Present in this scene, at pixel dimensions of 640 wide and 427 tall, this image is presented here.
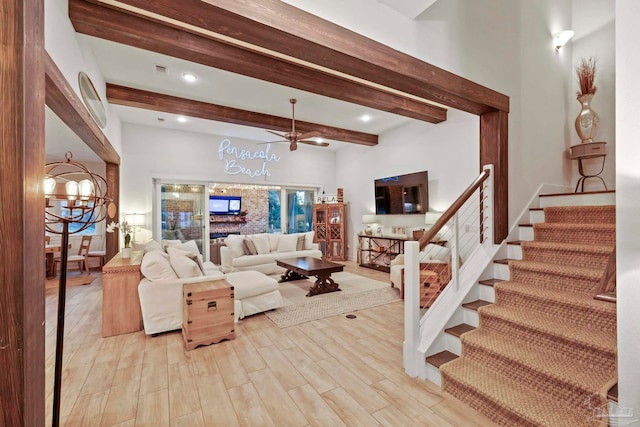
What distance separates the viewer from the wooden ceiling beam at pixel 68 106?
1.96m

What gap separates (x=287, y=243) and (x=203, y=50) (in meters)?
4.33

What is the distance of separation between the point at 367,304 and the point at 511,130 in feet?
9.16

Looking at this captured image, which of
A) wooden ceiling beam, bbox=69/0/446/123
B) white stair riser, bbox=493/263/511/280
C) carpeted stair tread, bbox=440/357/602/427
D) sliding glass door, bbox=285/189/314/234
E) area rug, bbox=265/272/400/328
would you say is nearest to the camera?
carpeted stair tread, bbox=440/357/602/427

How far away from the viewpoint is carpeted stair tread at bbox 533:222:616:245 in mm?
2635

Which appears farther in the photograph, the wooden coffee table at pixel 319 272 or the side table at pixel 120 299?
the wooden coffee table at pixel 319 272

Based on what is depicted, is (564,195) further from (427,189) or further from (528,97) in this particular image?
(427,189)

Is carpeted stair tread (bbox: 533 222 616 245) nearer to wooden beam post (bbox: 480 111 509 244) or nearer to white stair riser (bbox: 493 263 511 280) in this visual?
wooden beam post (bbox: 480 111 509 244)

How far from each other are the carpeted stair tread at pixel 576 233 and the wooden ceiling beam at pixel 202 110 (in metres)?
4.34

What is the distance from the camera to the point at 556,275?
2.44 m

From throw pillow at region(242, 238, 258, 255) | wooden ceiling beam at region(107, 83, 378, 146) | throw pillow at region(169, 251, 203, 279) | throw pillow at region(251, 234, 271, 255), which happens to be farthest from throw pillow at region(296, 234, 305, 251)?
throw pillow at region(169, 251, 203, 279)

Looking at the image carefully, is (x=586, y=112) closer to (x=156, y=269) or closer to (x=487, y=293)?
(x=487, y=293)

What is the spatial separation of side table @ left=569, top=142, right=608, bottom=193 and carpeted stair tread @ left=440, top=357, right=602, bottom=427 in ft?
10.6

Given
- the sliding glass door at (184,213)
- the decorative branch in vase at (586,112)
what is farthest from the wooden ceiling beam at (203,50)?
the sliding glass door at (184,213)

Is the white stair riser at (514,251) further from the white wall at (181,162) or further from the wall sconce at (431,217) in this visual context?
the white wall at (181,162)
